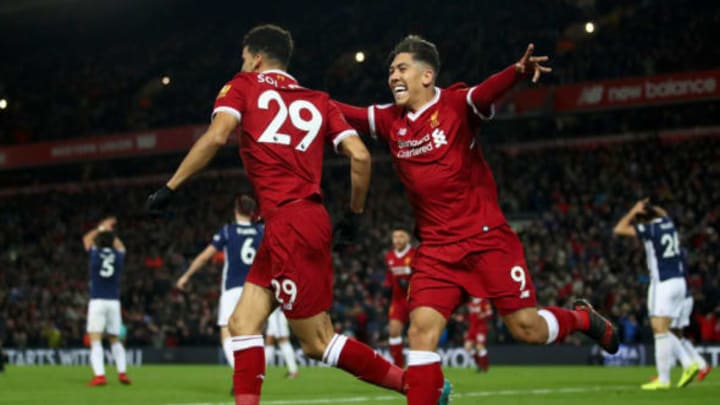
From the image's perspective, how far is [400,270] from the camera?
59.2ft

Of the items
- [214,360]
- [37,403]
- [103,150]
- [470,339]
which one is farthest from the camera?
[103,150]

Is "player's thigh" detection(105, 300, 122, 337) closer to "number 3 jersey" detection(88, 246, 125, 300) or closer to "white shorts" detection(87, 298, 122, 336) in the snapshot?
"white shorts" detection(87, 298, 122, 336)

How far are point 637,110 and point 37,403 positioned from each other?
929 inches

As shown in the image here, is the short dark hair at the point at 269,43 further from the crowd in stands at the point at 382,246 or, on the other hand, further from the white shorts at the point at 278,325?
the crowd in stands at the point at 382,246

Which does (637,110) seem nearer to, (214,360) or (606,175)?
(606,175)

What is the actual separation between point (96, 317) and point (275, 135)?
9.91 metres

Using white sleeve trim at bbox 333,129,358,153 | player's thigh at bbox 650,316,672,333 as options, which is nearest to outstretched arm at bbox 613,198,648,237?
player's thigh at bbox 650,316,672,333

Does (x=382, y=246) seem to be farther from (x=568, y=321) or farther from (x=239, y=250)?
(x=568, y=321)

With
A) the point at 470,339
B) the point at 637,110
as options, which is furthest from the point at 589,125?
the point at 470,339

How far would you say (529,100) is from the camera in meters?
33.3

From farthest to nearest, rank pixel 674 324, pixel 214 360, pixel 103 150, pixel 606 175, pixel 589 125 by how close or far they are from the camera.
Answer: pixel 103 150 < pixel 589 125 < pixel 606 175 < pixel 214 360 < pixel 674 324

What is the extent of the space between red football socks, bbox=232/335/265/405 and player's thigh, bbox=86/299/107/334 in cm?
964

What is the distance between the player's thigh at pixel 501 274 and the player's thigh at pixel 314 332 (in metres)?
0.97

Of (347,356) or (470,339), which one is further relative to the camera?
(470,339)
